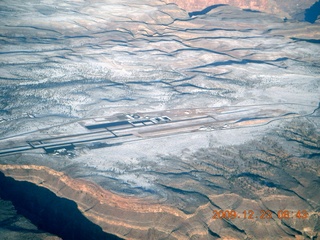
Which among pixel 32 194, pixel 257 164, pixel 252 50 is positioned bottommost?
pixel 32 194

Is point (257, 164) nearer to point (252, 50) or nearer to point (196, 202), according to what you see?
point (196, 202)

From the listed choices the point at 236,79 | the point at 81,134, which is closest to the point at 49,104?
the point at 81,134

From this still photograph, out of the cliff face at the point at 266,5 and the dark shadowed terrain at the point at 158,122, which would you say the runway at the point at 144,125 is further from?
the cliff face at the point at 266,5
